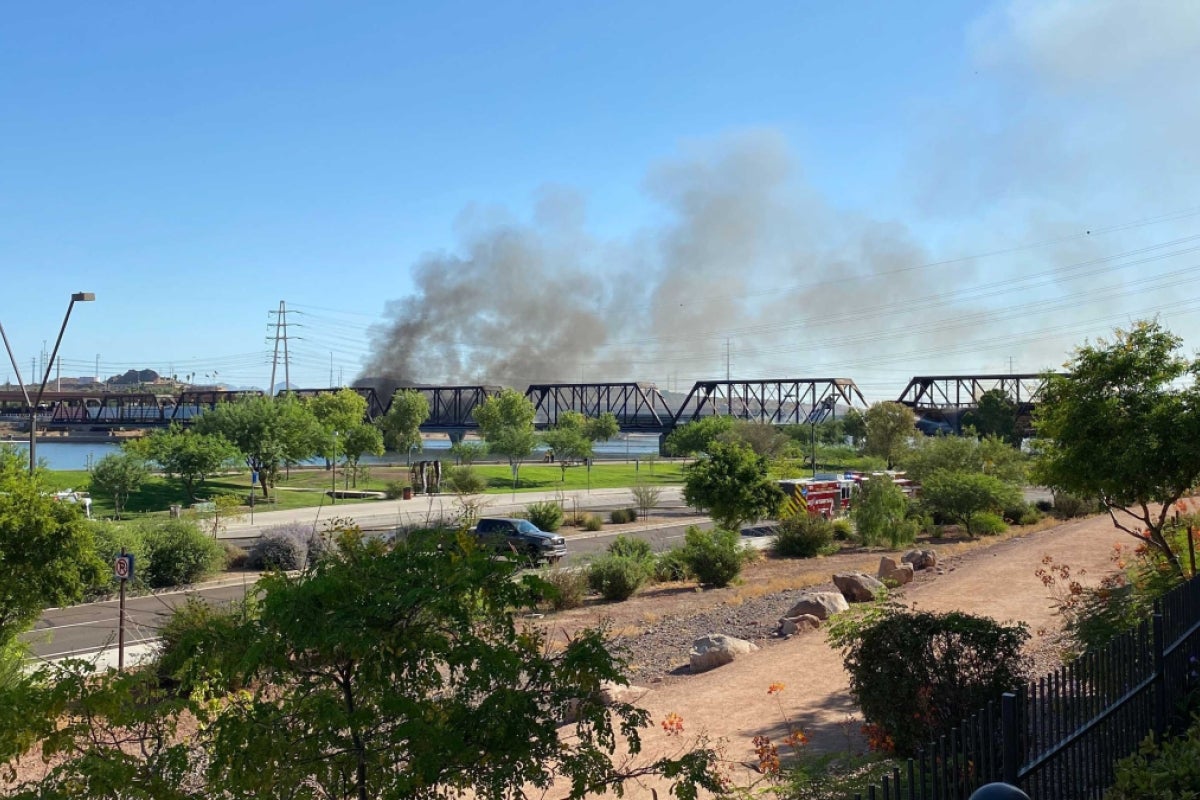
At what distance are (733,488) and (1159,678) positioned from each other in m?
25.6

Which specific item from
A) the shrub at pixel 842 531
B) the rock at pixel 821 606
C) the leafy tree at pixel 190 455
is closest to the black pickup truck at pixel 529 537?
the rock at pixel 821 606

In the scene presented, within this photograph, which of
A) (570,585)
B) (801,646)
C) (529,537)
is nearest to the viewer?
(801,646)

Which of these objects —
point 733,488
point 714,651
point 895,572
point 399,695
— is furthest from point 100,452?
point 399,695

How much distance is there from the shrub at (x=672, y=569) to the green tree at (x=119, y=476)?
24.8 meters

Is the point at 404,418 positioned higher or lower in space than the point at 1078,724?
higher

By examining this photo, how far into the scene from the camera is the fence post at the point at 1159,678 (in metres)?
7.28

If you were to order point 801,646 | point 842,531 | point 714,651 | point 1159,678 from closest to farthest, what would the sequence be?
point 1159,678 → point 714,651 → point 801,646 → point 842,531

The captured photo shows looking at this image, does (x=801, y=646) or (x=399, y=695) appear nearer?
(x=399, y=695)

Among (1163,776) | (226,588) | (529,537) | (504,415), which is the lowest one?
(226,588)

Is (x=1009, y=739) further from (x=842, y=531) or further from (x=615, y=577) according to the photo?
(x=842, y=531)

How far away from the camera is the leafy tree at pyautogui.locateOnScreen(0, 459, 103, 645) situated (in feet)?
45.0

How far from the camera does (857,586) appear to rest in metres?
21.0

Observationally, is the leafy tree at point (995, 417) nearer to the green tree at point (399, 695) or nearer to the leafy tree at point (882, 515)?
the leafy tree at point (882, 515)

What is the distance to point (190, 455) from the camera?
44.3m
